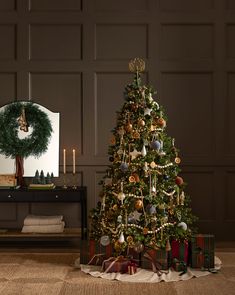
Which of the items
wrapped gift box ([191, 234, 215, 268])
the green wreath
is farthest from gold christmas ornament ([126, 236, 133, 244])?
the green wreath

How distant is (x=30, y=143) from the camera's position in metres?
6.68

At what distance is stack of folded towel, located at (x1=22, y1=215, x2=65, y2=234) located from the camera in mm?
6391

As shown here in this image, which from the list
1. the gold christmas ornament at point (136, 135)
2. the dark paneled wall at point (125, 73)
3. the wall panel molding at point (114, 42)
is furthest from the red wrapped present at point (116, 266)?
the wall panel molding at point (114, 42)

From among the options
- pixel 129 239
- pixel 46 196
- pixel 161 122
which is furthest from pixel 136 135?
pixel 46 196

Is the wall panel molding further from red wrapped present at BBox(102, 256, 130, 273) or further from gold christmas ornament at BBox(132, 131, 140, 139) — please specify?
red wrapped present at BBox(102, 256, 130, 273)

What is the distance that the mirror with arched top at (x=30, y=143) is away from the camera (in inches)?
263

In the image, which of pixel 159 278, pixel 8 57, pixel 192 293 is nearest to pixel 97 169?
pixel 8 57

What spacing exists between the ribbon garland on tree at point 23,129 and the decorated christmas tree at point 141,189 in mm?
1546

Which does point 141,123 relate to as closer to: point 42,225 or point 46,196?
point 46,196

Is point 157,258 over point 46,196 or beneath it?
beneath

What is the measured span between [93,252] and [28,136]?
6.26 feet

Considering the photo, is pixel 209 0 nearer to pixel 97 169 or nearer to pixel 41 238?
pixel 97 169

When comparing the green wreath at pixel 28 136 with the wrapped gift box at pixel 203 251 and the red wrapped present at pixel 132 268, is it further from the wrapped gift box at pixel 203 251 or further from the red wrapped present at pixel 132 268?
the wrapped gift box at pixel 203 251

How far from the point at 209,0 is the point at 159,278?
11.7 feet
